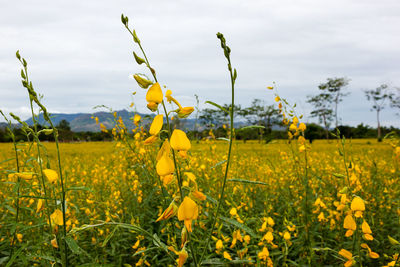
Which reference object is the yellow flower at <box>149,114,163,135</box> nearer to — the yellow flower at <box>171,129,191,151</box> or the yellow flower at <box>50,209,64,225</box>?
the yellow flower at <box>171,129,191,151</box>

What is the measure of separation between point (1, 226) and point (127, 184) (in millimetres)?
1195

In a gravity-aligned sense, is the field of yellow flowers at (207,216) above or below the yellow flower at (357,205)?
below

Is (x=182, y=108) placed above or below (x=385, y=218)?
above

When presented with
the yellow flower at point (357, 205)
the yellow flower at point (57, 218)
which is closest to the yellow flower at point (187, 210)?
the yellow flower at point (57, 218)

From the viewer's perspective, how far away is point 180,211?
756mm

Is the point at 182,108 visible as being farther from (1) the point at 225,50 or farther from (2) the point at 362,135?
(2) the point at 362,135

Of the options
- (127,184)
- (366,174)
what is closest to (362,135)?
(366,174)

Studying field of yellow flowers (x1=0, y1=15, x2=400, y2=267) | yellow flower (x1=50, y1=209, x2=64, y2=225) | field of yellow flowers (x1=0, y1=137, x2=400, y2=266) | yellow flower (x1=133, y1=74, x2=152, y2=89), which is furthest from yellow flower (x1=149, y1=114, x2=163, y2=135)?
A: field of yellow flowers (x1=0, y1=137, x2=400, y2=266)

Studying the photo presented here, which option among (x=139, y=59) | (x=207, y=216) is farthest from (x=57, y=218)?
(x=207, y=216)

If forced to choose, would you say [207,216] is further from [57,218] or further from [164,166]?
[164,166]

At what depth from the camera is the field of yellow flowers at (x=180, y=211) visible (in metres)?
0.88

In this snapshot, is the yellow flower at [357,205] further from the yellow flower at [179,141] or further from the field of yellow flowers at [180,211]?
the yellow flower at [179,141]

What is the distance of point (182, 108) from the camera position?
31.4 inches

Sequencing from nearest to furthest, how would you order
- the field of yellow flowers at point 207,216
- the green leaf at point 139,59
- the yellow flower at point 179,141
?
the yellow flower at point 179,141 < the green leaf at point 139,59 < the field of yellow flowers at point 207,216
